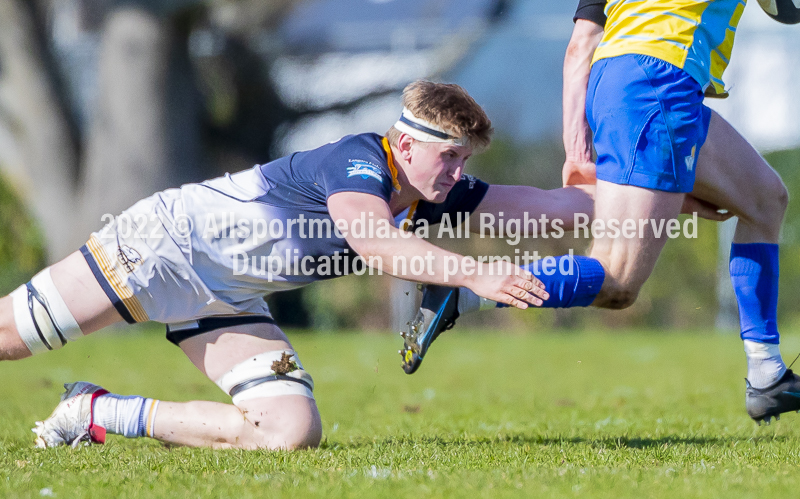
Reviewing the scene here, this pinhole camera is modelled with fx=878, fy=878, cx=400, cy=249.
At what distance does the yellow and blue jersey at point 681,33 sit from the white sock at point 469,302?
3.73 ft

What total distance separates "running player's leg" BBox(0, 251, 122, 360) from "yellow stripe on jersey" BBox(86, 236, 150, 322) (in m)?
0.05

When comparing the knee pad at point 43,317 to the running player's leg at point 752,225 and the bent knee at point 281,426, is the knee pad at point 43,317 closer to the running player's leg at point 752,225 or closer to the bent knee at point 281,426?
the bent knee at point 281,426

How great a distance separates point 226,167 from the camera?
51.1 ft

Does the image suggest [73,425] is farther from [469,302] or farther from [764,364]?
[764,364]

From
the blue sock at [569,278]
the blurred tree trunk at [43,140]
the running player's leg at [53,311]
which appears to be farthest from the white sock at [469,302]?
the blurred tree trunk at [43,140]

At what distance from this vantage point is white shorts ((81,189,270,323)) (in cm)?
346

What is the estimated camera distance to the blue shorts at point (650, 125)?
11.2 ft

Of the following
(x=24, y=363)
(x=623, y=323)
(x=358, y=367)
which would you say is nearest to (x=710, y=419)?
(x=358, y=367)

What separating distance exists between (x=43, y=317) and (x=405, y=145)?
5.11 feet

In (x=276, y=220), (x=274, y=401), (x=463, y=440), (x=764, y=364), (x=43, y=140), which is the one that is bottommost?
(x=43, y=140)

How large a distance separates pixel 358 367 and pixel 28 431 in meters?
4.52

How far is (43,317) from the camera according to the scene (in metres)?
3.42

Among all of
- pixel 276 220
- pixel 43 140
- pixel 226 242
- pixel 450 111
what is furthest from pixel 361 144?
pixel 43 140

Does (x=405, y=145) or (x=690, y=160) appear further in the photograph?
(x=690, y=160)
